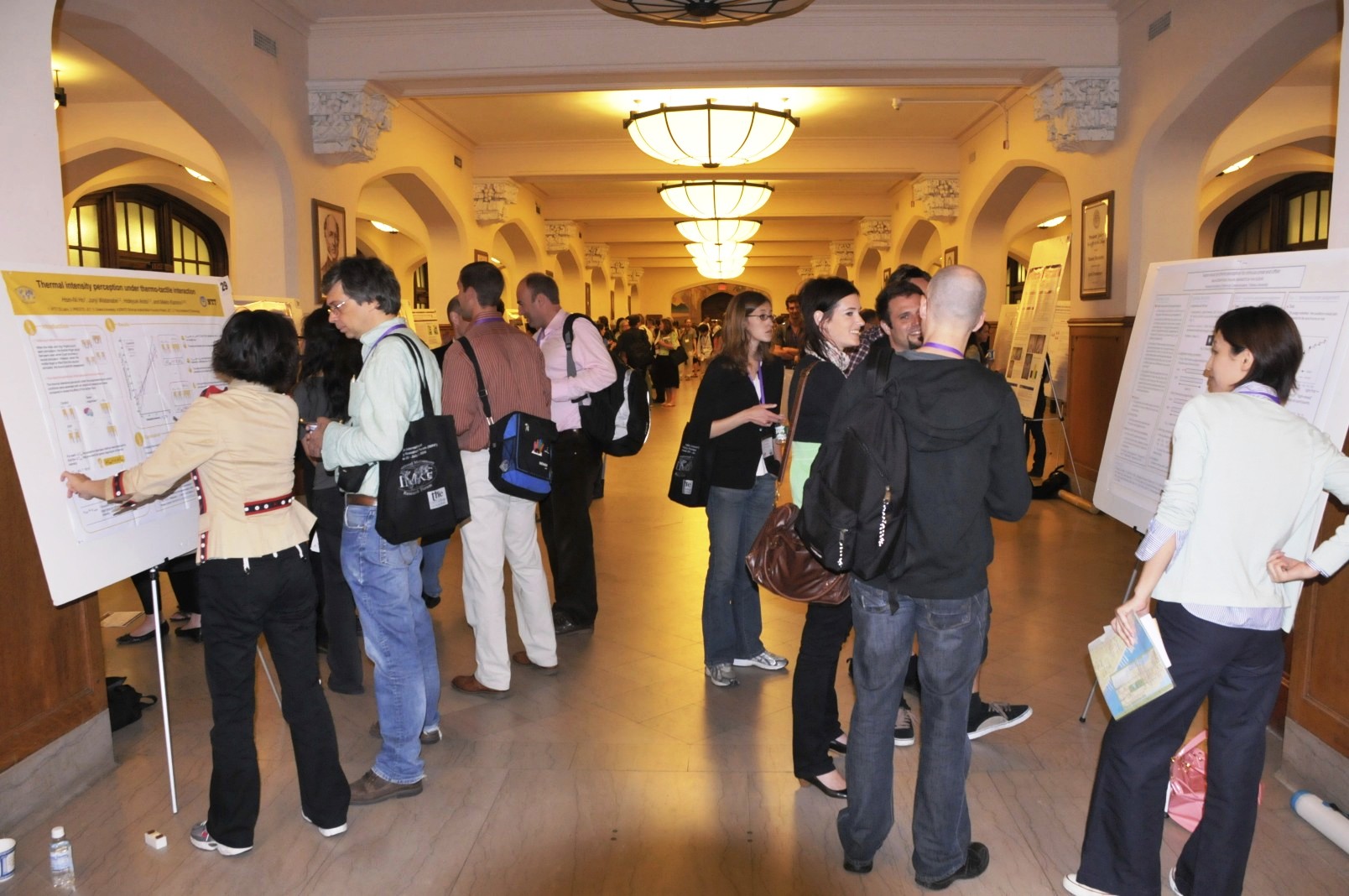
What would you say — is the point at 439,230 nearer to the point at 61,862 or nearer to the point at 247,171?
the point at 247,171

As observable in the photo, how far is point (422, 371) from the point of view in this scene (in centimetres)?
290

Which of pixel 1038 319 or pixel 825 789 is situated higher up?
pixel 1038 319

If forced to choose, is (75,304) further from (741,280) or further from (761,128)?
(741,280)

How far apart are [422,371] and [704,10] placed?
Result: 3.51 metres

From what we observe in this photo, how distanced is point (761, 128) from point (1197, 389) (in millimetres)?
5853

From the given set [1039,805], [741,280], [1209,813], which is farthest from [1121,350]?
[741,280]

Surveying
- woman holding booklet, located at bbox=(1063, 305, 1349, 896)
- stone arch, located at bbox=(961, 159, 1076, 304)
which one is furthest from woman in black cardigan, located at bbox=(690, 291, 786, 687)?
stone arch, located at bbox=(961, 159, 1076, 304)

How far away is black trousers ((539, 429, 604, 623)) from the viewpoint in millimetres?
4586

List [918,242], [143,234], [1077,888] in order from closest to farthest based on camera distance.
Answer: [1077,888] < [143,234] < [918,242]

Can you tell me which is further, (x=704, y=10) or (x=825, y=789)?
(x=704, y=10)

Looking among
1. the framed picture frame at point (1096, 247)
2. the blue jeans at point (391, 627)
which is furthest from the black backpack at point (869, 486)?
the framed picture frame at point (1096, 247)

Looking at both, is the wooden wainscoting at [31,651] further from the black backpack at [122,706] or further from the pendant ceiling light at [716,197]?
the pendant ceiling light at [716,197]

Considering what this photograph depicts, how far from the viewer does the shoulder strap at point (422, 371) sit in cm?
286

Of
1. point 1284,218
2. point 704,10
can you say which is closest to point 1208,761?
point 704,10
